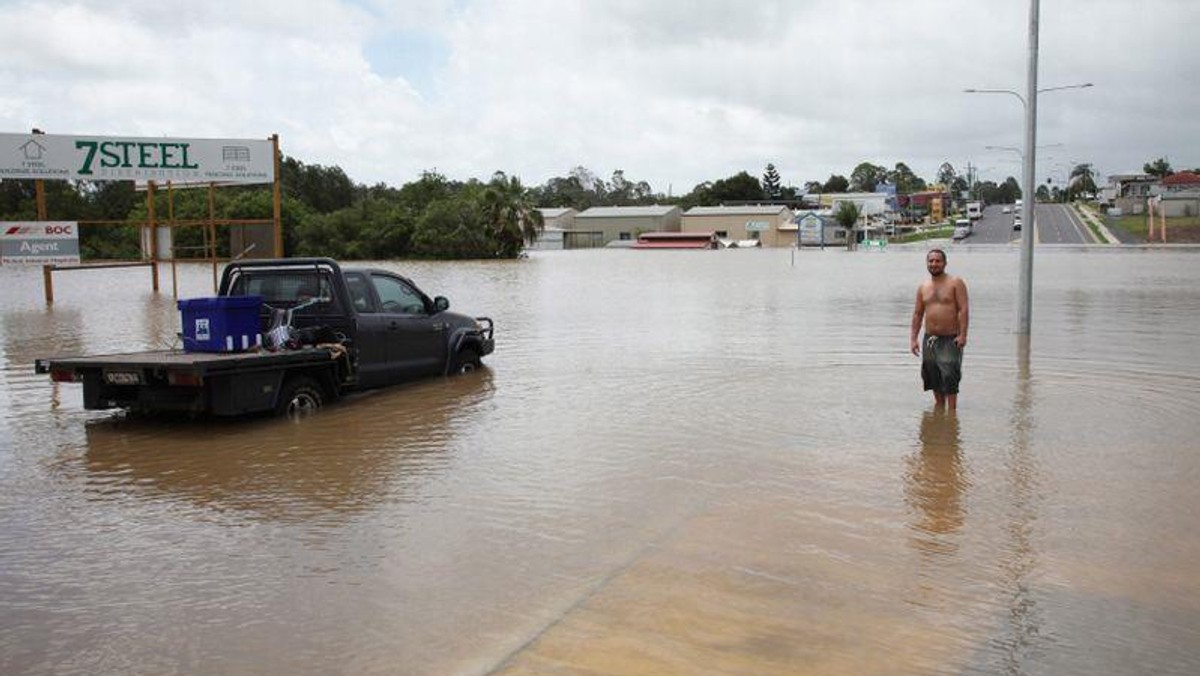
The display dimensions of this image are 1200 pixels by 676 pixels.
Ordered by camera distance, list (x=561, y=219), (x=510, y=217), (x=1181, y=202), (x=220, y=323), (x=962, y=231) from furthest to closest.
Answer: (x=561, y=219) < (x=1181, y=202) < (x=962, y=231) < (x=510, y=217) < (x=220, y=323)

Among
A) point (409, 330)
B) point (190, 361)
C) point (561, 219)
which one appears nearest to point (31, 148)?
point (409, 330)

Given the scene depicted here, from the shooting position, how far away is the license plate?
30.2 ft

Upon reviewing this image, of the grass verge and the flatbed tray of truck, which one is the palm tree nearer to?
the grass verge

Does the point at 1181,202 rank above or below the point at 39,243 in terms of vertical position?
above

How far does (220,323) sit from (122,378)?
1.02m

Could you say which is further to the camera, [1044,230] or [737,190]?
[737,190]

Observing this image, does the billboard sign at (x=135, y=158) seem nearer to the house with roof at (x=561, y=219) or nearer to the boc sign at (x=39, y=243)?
the boc sign at (x=39, y=243)

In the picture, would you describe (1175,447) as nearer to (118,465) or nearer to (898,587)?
(898,587)

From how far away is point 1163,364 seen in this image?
13.8 metres

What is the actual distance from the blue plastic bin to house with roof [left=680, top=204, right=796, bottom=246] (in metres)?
117

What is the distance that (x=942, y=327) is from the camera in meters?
10.0

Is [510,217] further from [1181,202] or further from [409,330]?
[1181,202]

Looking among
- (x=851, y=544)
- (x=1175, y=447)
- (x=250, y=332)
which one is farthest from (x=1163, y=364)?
Result: (x=250, y=332)

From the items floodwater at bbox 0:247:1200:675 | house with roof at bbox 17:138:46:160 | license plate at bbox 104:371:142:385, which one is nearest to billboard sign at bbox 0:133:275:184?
house with roof at bbox 17:138:46:160
